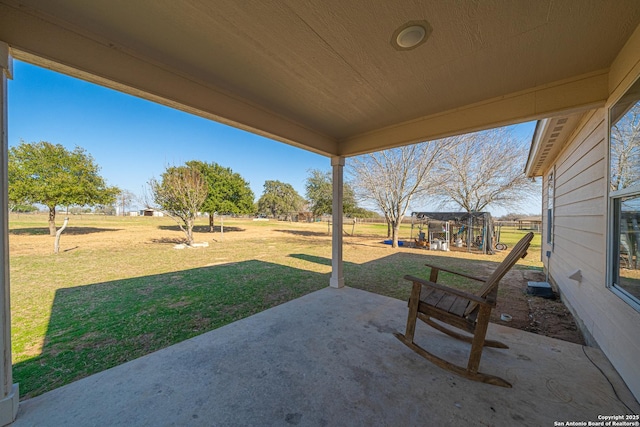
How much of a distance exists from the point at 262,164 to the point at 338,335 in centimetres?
2442

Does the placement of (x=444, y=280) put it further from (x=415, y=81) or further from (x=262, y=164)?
(x=262, y=164)

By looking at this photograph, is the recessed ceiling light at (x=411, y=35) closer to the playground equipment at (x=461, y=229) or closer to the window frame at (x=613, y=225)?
the window frame at (x=613, y=225)

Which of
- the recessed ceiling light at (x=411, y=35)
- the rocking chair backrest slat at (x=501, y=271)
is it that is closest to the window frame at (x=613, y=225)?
the rocking chair backrest slat at (x=501, y=271)

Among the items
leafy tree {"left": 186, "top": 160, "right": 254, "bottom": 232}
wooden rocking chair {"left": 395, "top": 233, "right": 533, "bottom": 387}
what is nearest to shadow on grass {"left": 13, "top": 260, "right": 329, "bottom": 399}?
wooden rocking chair {"left": 395, "top": 233, "right": 533, "bottom": 387}

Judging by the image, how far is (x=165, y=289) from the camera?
420cm

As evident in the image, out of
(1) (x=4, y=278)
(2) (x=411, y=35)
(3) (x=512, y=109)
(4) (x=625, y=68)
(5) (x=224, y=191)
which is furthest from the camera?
(5) (x=224, y=191)

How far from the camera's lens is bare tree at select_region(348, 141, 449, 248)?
9914 mm

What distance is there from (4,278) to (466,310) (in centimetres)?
328

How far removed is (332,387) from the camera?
1660 mm

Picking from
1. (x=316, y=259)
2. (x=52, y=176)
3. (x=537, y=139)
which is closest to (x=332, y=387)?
(x=537, y=139)

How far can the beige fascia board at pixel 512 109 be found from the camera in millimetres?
1949

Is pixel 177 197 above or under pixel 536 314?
above

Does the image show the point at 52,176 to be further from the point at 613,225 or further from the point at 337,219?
the point at 613,225

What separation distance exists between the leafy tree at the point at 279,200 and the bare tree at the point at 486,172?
983 inches
